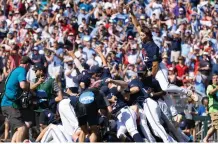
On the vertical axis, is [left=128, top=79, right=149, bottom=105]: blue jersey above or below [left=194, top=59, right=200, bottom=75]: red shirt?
above

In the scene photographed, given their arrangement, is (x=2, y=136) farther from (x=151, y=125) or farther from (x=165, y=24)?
(x=165, y=24)

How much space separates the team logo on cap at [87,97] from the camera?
15421 millimetres

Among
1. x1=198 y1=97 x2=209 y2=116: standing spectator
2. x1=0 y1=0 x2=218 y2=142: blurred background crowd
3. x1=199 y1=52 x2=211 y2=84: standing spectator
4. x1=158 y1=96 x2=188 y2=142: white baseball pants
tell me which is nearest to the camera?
x1=158 y1=96 x2=188 y2=142: white baseball pants

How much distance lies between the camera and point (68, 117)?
16.3m

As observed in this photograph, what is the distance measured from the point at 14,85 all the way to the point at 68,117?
3.57 feet

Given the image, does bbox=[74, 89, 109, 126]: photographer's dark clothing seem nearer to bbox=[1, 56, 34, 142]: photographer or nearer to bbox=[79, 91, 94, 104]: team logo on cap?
bbox=[79, 91, 94, 104]: team logo on cap

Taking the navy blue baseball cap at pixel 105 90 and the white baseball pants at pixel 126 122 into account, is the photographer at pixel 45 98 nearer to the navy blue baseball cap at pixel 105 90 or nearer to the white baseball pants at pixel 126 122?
the navy blue baseball cap at pixel 105 90

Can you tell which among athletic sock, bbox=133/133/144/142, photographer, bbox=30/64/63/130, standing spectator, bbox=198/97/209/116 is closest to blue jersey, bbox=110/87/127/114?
athletic sock, bbox=133/133/144/142

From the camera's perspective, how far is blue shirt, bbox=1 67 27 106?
15.8m

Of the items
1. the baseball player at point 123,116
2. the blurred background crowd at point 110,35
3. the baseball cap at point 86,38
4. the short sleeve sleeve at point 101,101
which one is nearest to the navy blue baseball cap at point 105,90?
the baseball player at point 123,116

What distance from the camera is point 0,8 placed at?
89.3ft

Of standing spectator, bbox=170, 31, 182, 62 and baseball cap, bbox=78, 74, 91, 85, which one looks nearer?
baseball cap, bbox=78, 74, 91, 85

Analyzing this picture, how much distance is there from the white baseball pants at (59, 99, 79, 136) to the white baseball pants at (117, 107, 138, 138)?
2.77 feet

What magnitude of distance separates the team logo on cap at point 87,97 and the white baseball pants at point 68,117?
730mm
